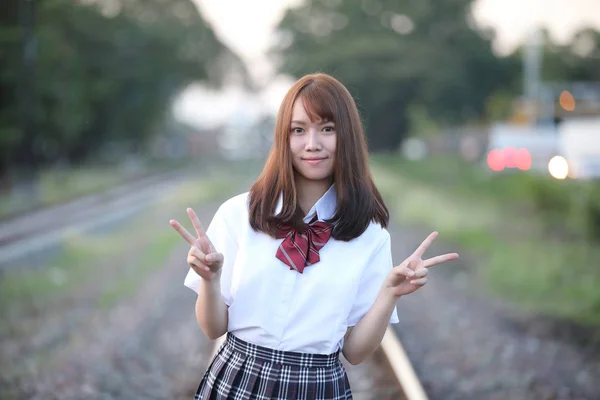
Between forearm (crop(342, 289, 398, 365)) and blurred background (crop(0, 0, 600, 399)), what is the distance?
861mm

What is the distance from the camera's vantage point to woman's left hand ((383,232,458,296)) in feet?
7.16

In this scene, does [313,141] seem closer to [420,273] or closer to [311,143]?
[311,143]

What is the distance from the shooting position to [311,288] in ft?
7.13

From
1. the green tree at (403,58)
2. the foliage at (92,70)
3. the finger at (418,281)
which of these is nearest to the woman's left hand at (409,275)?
the finger at (418,281)

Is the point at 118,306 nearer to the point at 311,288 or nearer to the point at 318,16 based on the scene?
the point at 311,288

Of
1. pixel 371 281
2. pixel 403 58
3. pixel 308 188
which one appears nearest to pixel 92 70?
pixel 403 58

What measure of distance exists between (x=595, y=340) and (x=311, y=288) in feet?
16.3

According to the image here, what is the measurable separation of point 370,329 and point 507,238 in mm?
10202

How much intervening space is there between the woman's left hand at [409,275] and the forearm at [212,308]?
0.47m

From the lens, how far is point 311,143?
2.25m

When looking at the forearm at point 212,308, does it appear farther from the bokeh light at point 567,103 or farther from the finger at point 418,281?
the bokeh light at point 567,103

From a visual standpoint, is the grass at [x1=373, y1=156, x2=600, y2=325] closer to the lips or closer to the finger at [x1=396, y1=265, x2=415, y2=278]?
the lips

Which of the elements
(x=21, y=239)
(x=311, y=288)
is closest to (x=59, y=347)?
(x=311, y=288)

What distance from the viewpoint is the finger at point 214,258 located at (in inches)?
82.9
